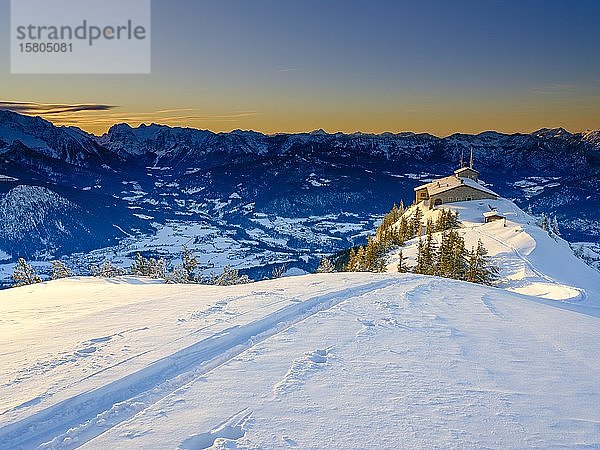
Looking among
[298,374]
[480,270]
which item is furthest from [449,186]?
[298,374]

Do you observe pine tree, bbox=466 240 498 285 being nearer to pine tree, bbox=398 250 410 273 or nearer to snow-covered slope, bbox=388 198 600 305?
snow-covered slope, bbox=388 198 600 305

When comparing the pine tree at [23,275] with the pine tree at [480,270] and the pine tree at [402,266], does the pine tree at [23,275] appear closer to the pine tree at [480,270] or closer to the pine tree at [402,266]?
the pine tree at [402,266]

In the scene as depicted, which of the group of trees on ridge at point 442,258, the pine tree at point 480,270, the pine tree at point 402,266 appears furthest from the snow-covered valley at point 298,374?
the pine tree at point 402,266

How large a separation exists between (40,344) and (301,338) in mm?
5501

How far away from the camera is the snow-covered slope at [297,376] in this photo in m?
5.67

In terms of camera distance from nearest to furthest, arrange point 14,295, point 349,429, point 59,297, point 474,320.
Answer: point 349,429
point 474,320
point 59,297
point 14,295

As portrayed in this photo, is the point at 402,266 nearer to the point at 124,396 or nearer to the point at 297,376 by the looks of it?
the point at 297,376

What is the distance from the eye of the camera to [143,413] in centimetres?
617

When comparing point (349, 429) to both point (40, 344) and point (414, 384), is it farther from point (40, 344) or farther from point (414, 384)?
point (40, 344)

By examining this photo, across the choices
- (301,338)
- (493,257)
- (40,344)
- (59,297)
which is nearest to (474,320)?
(301,338)

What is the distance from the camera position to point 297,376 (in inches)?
293

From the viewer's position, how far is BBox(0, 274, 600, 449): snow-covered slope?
5672mm

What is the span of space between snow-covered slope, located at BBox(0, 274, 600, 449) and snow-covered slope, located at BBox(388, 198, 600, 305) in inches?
538

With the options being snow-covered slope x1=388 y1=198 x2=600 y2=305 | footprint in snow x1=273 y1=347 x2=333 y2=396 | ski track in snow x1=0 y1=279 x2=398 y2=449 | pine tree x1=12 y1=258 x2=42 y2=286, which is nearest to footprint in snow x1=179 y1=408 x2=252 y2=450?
footprint in snow x1=273 y1=347 x2=333 y2=396
